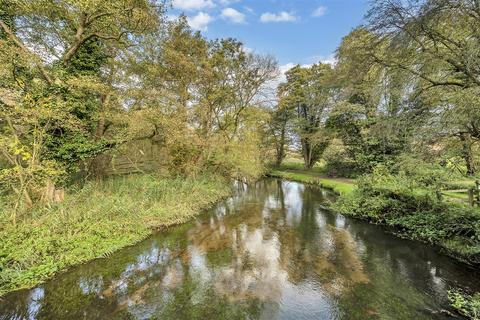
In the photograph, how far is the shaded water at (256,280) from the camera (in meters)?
4.97

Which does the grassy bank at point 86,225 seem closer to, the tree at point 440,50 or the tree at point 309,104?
the tree at point 440,50

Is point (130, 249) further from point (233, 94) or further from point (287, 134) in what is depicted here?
point (287, 134)

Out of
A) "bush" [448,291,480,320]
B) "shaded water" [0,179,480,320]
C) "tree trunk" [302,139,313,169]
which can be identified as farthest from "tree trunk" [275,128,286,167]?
"bush" [448,291,480,320]

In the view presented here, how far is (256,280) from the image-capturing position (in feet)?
20.5

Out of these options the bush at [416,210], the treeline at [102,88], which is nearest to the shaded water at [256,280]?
the bush at [416,210]

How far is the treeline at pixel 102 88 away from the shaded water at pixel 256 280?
3.75 m

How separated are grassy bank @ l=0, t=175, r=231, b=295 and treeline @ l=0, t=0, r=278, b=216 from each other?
97cm

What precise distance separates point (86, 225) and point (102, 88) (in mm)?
5032

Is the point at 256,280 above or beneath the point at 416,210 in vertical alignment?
beneath

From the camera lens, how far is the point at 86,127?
32.8ft

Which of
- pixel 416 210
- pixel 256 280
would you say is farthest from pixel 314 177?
pixel 256 280

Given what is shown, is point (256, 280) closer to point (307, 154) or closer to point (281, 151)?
point (307, 154)

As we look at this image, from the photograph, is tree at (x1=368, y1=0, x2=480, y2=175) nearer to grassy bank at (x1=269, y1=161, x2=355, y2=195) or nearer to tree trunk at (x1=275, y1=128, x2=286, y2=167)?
grassy bank at (x1=269, y1=161, x2=355, y2=195)

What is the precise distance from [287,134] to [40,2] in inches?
1099
